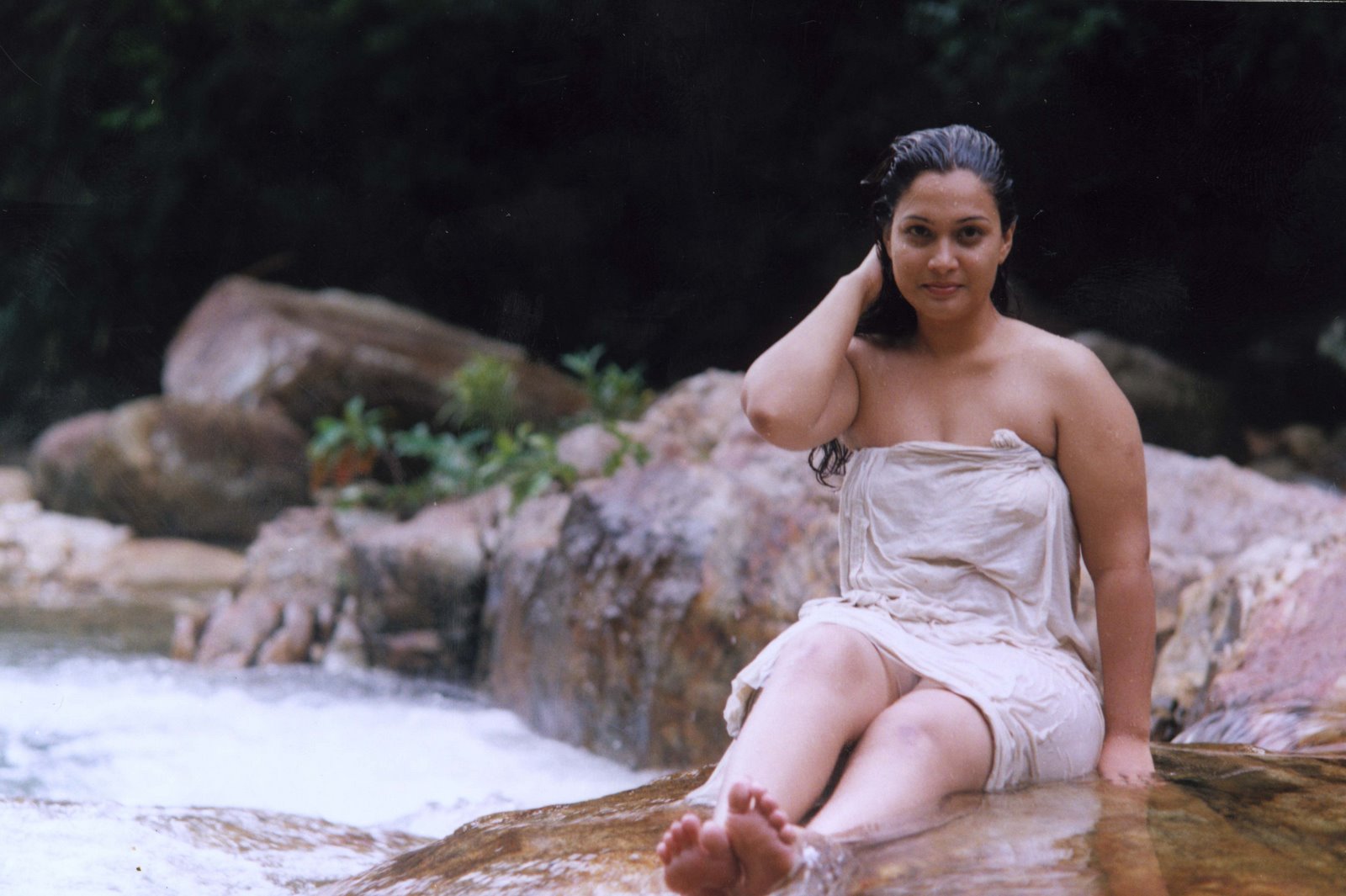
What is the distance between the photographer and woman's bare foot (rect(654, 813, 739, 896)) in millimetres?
1396

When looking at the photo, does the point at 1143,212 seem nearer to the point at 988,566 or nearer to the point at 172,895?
the point at 988,566

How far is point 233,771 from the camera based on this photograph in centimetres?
407

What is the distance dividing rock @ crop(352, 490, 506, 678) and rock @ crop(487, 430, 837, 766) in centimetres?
74

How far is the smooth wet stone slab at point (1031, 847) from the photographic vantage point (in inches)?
59.1

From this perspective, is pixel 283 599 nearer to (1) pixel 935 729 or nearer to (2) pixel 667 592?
(2) pixel 667 592

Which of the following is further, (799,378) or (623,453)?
(623,453)

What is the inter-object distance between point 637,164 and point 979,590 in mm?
4243

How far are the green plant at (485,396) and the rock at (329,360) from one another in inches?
8.4

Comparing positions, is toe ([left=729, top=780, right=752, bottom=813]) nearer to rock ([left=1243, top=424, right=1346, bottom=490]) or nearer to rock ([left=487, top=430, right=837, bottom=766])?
rock ([left=487, top=430, right=837, bottom=766])

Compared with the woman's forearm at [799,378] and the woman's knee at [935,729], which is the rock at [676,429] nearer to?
the woman's forearm at [799,378]

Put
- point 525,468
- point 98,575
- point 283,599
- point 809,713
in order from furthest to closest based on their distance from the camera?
point 98,575, point 283,599, point 525,468, point 809,713

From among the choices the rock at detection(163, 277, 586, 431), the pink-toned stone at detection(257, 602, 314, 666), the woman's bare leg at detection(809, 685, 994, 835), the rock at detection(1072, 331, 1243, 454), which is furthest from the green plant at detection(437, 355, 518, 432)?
the woman's bare leg at detection(809, 685, 994, 835)

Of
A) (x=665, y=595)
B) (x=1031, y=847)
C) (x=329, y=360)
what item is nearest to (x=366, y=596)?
(x=665, y=595)

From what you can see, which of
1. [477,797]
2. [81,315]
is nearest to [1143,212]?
[477,797]
